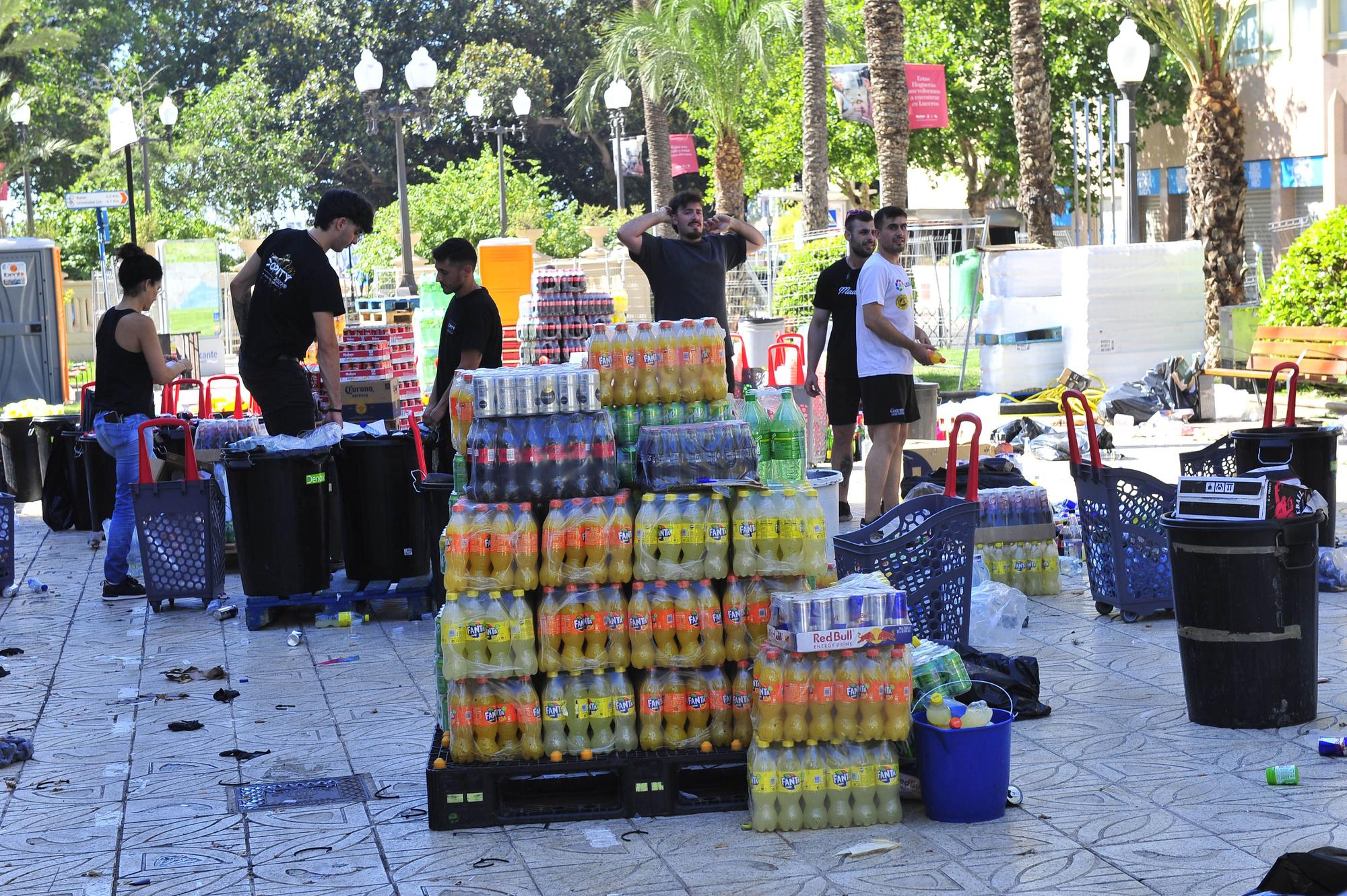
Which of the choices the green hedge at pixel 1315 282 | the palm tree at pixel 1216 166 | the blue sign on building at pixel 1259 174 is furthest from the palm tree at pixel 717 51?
the green hedge at pixel 1315 282

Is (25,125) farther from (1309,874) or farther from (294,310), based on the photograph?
(1309,874)

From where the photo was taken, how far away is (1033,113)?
23.0 meters

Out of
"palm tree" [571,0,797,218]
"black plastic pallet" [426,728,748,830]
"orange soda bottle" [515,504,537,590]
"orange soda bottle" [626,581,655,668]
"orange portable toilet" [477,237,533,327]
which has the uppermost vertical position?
"palm tree" [571,0,797,218]

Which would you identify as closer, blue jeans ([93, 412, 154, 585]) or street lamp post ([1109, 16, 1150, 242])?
blue jeans ([93, 412, 154, 585])

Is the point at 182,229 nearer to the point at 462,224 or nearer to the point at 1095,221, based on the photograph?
the point at 462,224

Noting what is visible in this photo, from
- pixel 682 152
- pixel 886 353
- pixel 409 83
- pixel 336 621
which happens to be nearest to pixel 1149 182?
pixel 682 152

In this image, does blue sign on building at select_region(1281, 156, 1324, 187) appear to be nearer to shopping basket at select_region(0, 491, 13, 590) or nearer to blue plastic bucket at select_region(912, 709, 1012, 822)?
shopping basket at select_region(0, 491, 13, 590)

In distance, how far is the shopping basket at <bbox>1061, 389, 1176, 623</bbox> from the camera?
7.81m

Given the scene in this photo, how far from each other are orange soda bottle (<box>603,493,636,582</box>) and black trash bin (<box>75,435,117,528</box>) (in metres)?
7.32

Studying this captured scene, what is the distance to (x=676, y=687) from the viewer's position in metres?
5.46

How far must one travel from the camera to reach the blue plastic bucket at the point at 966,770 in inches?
203

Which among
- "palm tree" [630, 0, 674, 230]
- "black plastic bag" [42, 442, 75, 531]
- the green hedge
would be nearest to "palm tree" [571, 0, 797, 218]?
"palm tree" [630, 0, 674, 230]

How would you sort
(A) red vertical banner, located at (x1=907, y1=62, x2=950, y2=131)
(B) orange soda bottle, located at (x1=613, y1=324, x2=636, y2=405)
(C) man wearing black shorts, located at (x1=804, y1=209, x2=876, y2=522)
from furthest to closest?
(A) red vertical banner, located at (x1=907, y1=62, x2=950, y2=131) < (C) man wearing black shorts, located at (x1=804, y1=209, x2=876, y2=522) < (B) orange soda bottle, located at (x1=613, y1=324, x2=636, y2=405)

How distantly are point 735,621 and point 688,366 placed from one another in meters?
1.36
